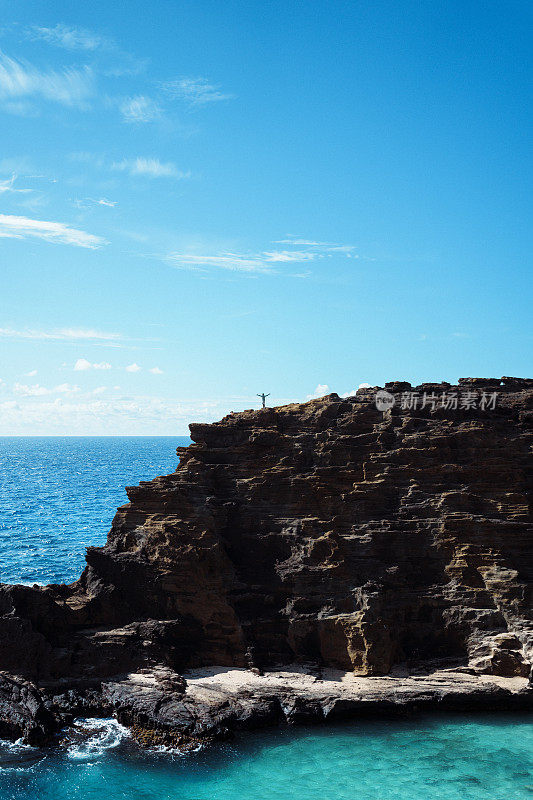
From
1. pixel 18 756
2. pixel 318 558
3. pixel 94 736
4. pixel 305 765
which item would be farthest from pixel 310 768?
pixel 18 756

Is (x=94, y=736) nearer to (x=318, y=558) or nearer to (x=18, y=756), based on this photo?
(x=18, y=756)

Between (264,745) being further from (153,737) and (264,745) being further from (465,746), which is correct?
(465,746)

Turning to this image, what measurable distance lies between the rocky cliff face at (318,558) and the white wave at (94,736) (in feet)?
8.82

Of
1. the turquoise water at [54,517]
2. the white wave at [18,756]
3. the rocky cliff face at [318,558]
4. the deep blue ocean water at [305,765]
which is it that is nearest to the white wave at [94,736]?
the deep blue ocean water at [305,765]

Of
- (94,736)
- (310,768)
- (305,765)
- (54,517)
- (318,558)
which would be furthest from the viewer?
(54,517)

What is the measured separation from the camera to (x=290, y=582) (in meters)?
38.2

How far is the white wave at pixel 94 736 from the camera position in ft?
97.5

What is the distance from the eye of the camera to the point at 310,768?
28984mm

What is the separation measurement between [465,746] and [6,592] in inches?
961

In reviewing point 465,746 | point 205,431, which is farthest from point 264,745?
point 205,431

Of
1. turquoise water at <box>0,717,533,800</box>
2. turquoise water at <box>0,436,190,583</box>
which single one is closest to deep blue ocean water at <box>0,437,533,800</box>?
turquoise water at <box>0,717,533,800</box>

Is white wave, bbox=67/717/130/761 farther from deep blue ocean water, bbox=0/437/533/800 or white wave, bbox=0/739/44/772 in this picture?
white wave, bbox=0/739/44/772

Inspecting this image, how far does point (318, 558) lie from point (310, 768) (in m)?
11.6

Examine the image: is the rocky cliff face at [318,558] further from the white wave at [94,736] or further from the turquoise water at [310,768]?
the turquoise water at [310,768]
